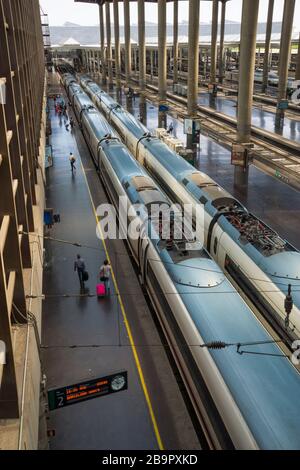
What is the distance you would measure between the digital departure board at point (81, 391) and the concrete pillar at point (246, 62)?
26.4 meters

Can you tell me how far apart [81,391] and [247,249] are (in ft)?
28.3

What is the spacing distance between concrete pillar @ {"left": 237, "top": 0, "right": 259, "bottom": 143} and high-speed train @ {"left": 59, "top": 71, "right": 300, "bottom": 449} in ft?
57.8

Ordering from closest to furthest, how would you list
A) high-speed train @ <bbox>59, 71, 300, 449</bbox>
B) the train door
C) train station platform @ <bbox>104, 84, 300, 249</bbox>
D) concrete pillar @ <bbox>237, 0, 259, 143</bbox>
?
high-speed train @ <bbox>59, 71, 300, 449</bbox>
the train door
train station platform @ <bbox>104, 84, 300, 249</bbox>
concrete pillar @ <bbox>237, 0, 259, 143</bbox>

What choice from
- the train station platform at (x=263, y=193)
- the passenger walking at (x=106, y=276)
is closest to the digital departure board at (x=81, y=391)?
the passenger walking at (x=106, y=276)

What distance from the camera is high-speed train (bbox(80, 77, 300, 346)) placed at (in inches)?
548

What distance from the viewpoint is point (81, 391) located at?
9.84 m

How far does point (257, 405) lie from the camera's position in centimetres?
926

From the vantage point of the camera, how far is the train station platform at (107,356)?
12.1 meters

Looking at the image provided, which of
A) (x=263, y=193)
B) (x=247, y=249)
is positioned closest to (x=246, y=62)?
(x=263, y=193)

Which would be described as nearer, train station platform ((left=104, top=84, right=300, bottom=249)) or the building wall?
the building wall

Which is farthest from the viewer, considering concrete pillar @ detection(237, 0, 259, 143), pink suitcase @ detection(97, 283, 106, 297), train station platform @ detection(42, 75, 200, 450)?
concrete pillar @ detection(237, 0, 259, 143)

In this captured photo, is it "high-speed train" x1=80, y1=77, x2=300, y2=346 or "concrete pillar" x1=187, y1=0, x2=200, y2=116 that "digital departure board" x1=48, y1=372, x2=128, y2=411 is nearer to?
"high-speed train" x1=80, y1=77, x2=300, y2=346

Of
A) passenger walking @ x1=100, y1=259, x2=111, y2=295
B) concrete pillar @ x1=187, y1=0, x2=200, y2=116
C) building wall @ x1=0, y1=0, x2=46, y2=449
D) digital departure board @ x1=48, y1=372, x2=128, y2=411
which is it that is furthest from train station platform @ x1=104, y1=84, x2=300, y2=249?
digital departure board @ x1=48, y1=372, x2=128, y2=411
